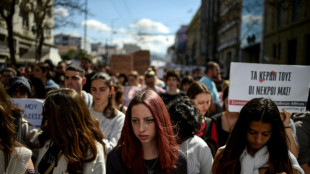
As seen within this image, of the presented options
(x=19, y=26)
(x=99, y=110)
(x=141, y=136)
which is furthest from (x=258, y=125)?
(x=19, y=26)

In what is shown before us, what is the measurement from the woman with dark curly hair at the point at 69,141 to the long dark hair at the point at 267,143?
96cm

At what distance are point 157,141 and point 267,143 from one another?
86 cm

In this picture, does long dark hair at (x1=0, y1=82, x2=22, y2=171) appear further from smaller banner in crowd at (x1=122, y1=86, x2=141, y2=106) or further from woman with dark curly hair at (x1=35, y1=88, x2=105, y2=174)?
smaller banner in crowd at (x1=122, y1=86, x2=141, y2=106)

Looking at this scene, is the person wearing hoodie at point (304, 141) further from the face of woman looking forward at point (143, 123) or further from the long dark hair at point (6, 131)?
the long dark hair at point (6, 131)

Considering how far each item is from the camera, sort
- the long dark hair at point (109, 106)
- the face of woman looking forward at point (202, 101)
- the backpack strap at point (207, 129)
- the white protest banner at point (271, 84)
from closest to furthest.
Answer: the backpack strap at point (207, 129)
the white protest banner at point (271, 84)
the long dark hair at point (109, 106)
the face of woman looking forward at point (202, 101)

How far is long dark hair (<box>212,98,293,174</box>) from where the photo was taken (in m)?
2.29

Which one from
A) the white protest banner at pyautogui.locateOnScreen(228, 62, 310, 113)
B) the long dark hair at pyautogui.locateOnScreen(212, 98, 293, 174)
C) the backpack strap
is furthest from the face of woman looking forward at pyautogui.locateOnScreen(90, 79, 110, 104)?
the long dark hair at pyautogui.locateOnScreen(212, 98, 293, 174)

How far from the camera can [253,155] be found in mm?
2340

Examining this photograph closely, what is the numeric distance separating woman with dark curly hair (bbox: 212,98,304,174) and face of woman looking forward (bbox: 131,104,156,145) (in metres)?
0.61

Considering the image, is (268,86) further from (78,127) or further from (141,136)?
(78,127)

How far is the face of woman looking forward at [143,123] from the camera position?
2.20 m

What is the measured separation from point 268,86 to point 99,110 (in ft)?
6.80

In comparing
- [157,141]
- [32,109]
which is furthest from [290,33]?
[157,141]

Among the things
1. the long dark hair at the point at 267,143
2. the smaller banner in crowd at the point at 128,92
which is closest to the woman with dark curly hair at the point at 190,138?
the long dark hair at the point at 267,143
